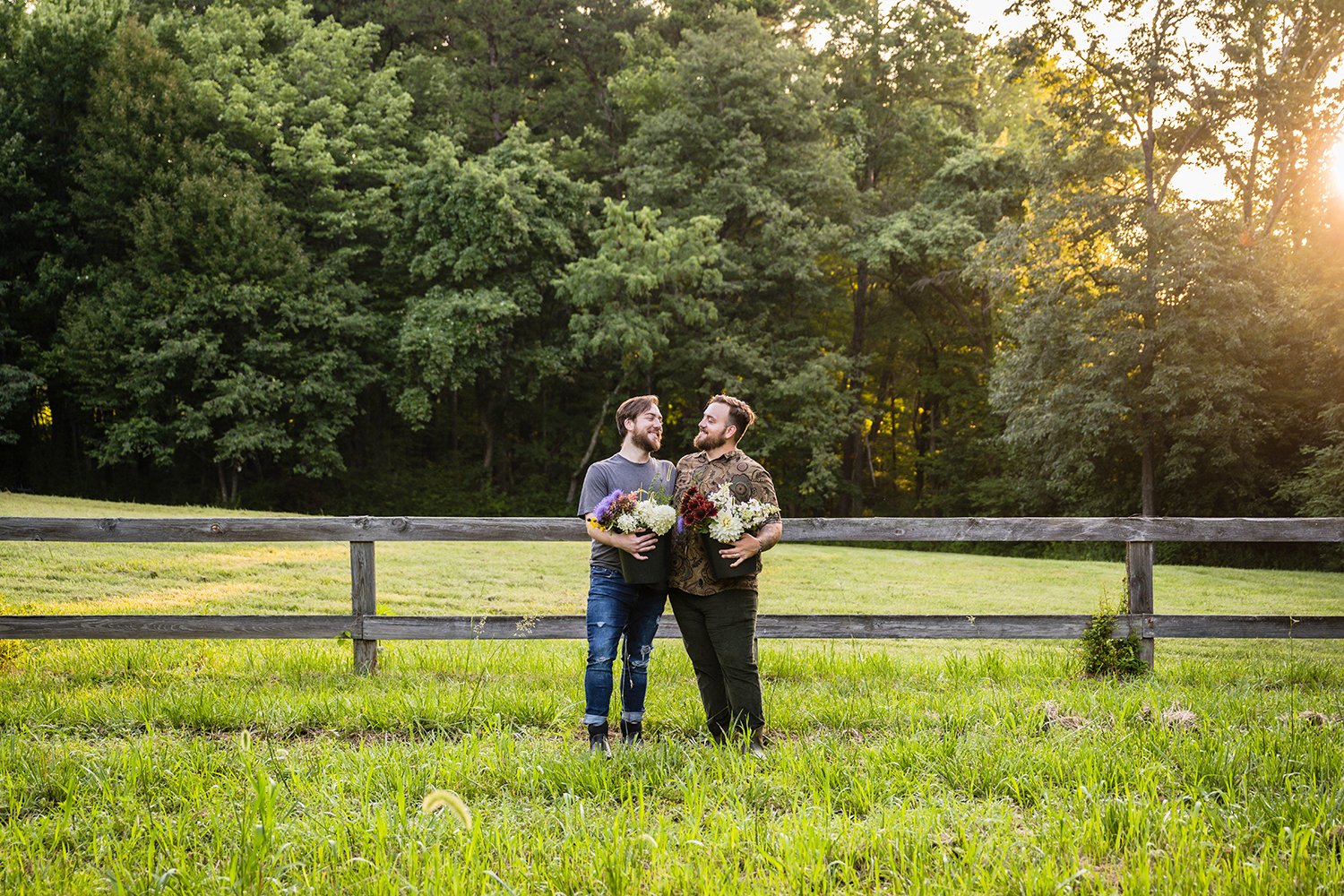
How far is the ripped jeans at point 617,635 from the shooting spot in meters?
4.84

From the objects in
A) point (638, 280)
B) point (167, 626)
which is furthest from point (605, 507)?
point (638, 280)

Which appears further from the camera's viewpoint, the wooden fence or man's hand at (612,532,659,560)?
the wooden fence

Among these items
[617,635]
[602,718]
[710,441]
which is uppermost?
[710,441]

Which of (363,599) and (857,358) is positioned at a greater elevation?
(857,358)

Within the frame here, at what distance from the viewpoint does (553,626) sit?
656 cm

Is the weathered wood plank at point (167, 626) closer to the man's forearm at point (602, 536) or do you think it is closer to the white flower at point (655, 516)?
the man's forearm at point (602, 536)

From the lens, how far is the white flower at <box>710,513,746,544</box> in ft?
14.7

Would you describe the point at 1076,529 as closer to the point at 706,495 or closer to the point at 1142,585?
the point at 1142,585

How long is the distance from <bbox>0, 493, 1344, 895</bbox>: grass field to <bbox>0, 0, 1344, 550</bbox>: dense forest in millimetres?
19578

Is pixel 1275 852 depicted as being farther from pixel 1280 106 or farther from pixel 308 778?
pixel 1280 106

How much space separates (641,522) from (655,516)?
0.32 feet

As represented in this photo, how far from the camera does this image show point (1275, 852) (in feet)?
10.7

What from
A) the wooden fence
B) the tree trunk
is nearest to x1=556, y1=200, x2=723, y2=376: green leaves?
the tree trunk

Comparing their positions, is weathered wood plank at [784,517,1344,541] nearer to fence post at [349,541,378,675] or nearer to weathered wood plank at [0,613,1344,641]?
weathered wood plank at [0,613,1344,641]
